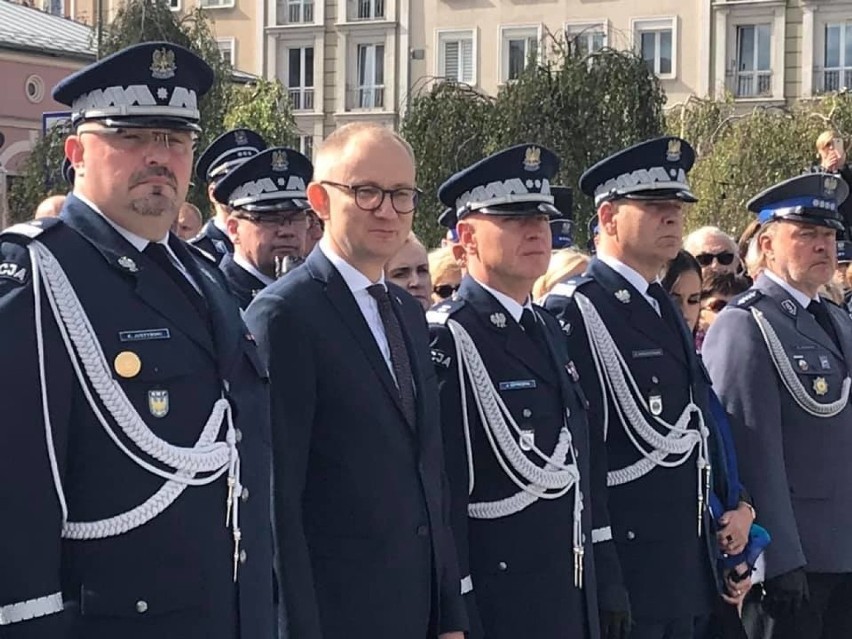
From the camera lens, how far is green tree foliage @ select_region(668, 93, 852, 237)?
2623cm

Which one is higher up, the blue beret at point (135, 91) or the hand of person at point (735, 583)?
the blue beret at point (135, 91)

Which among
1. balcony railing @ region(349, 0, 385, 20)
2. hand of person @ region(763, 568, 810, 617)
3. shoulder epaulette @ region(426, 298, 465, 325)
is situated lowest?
hand of person @ region(763, 568, 810, 617)

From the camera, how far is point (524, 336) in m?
5.04

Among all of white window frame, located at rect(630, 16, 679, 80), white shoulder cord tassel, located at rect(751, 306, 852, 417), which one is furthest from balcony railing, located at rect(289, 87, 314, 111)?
white shoulder cord tassel, located at rect(751, 306, 852, 417)

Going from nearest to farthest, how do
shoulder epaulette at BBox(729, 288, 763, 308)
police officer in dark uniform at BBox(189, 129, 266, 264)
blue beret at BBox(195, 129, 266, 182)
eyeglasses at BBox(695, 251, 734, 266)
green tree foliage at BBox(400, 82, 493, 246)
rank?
shoulder epaulette at BBox(729, 288, 763, 308)
police officer in dark uniform at BBox(189, 129, 266, 264)
eyeglasses at BBox(695, 251, 734, 266)
blue beret at BBox(195, 129, 266, 182)
green tree foliage at BBox(400, 82, 493, 246)

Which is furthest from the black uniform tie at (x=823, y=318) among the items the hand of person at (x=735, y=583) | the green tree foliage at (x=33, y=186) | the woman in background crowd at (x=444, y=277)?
the green tree foliage at (x=33, y=186)

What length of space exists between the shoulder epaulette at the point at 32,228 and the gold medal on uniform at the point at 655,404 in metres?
2.37

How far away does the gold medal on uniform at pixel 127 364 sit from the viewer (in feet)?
11.9

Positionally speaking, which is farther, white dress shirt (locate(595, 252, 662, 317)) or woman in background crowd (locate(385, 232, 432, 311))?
woman in background crowd (locate(385, 232, 432, 311))

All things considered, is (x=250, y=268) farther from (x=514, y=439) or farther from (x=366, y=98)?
(x=366, y=98)

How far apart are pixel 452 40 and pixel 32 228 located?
3966 cm

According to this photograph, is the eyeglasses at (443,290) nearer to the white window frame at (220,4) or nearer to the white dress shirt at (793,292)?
the white dress shirt at (793,292)

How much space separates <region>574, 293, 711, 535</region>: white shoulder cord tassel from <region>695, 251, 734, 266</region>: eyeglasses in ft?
9.83

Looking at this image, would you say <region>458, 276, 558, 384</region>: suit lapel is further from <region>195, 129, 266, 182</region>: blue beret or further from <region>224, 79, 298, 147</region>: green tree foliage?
<region>224, 79, 298, 147</region>: green tree foliage
